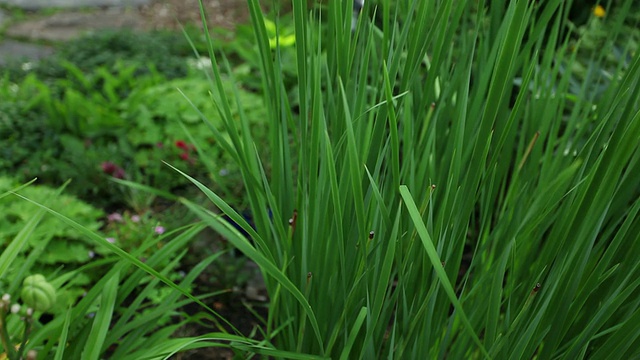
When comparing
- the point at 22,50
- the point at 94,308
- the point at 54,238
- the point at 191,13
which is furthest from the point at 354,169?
the point at 191,13

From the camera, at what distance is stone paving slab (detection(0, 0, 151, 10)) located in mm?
5004

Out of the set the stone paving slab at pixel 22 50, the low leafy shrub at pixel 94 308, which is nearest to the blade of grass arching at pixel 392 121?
the low leafy shrub at pixel 94 308

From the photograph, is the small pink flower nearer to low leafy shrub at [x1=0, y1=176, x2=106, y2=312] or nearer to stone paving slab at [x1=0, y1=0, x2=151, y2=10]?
low leafy shrub at [x1=0, y1=176, x2=106, y2=312]

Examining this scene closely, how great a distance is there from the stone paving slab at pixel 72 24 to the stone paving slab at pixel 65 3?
0.11 metres

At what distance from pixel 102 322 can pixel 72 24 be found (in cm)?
408

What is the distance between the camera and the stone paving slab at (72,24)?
4488 mm

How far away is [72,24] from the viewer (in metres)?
4.76

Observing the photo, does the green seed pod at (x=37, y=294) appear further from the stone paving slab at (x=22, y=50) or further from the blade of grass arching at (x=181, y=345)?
the stone paving slab at (x=22, y=50)

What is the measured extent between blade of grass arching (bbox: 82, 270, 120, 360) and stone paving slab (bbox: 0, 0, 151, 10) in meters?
4.38

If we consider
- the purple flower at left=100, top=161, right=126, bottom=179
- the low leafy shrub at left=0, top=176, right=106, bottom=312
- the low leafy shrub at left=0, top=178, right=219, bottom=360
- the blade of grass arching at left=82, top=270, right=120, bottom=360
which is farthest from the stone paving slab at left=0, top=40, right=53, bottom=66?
the blade of grass arching at left=82, top=270, right=120, bottom=360

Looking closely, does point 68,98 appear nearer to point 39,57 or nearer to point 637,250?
point 39,57

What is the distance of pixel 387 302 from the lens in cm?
115

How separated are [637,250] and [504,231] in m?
0.28

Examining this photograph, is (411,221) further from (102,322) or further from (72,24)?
(72,24)
